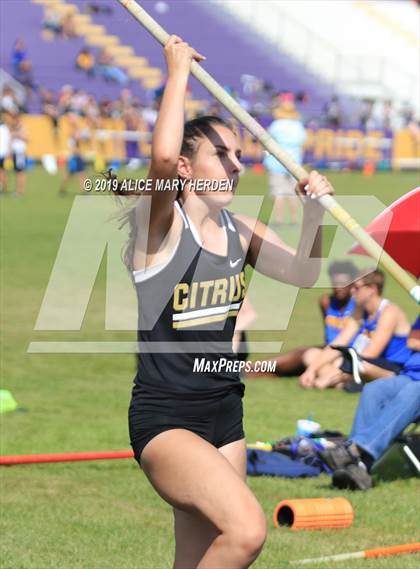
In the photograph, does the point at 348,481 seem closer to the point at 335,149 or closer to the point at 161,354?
the point at 161,354

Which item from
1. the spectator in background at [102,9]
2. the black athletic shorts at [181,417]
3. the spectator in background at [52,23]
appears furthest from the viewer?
the spectator in background at [52,23]

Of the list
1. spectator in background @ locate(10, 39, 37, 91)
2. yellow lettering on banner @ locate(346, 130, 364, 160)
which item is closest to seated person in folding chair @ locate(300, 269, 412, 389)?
spectator in background @ locate(10, 39, 37, 91)

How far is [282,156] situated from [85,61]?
35650 mm

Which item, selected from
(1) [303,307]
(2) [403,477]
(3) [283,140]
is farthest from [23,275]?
→ (2) [403,477]

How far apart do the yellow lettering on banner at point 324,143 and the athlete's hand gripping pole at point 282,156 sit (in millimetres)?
33996

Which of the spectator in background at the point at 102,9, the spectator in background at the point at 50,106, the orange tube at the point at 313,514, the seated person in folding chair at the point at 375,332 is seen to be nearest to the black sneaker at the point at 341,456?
the orange tube at the point at 313,514

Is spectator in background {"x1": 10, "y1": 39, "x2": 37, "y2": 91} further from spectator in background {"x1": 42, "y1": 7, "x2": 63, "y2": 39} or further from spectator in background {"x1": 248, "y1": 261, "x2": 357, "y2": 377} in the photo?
spectator in background {"x1": 248, "y1": 261, "x2": 357, "y2": 377}

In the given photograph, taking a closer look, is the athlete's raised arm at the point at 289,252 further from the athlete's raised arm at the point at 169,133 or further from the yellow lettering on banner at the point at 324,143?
the yellow lettering on banner at the point at 324,143

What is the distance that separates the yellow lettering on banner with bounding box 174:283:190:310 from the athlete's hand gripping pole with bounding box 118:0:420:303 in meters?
0.63

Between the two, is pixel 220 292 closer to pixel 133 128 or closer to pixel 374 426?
pixel 374 426

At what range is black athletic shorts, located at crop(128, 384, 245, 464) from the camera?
4500 millimetres

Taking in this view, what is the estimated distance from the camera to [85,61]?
1549 inches

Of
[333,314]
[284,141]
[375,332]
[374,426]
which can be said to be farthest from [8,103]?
[374,426]

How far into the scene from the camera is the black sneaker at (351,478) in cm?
757
